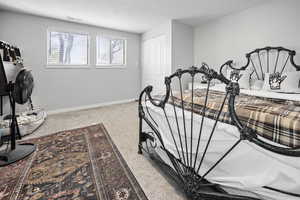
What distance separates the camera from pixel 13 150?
1826 mm

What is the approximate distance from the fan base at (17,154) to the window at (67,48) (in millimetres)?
2429

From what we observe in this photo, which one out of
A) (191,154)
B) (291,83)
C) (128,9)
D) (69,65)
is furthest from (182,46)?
(191,154)

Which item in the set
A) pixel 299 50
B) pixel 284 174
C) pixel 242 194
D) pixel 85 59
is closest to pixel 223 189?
pixel 242 194

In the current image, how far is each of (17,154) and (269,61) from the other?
13.7ft

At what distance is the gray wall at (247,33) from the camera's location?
8.21ft

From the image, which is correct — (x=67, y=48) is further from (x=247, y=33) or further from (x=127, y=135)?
(x=247, y=33)

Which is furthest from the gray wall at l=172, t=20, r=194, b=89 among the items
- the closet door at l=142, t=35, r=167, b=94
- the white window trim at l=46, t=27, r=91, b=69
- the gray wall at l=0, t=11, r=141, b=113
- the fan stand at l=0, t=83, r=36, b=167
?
the fan stand at l=0, t=83, r=36, b=167

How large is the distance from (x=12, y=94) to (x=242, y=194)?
7.68ft

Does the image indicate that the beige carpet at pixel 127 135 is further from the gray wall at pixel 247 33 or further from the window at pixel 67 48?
the gray wall at pixel 247 33

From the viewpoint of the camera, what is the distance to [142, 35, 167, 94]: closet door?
13.8 feet

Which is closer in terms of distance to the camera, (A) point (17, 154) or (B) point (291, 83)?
(A) point (17, 154)

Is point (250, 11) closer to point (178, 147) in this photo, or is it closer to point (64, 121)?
point (178, 147)

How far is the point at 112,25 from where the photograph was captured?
4.14 m

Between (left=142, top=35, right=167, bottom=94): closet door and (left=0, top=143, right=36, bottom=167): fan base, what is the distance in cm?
314
